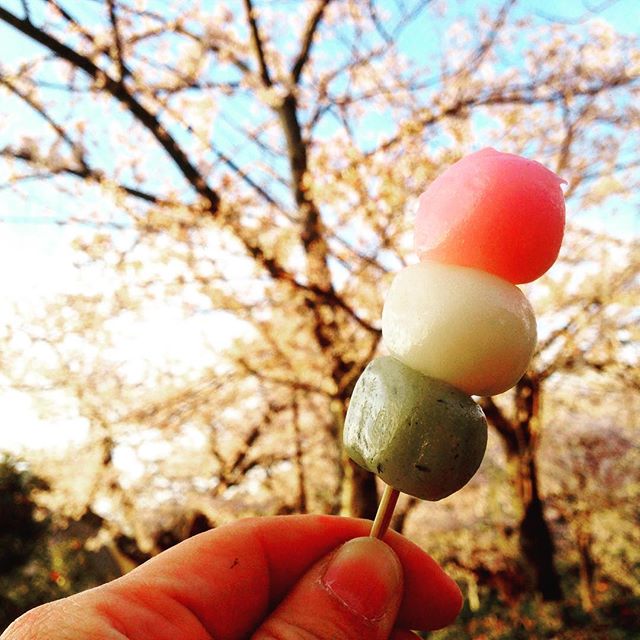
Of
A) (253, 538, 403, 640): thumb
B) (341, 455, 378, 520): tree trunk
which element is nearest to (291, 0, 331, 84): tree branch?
(341, 455, 378, 520): tree trunk

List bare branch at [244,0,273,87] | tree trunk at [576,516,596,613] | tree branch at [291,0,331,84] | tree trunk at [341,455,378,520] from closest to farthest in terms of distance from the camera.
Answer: tree trunk at [341,455,378,520]
bare branch at [244,0,273,87]
tree branch at [291,0,331,84]
tree trunk at [576,516,596,613]

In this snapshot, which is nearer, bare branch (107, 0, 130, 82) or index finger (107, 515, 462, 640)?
index finger (107, 515, 462, 640)

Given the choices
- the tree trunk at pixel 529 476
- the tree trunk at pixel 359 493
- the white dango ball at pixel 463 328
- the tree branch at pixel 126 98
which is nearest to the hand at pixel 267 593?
the white dango ball at pixel 463 328

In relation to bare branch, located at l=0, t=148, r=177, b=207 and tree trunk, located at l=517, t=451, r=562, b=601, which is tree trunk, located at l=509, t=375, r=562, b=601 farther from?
bare branch, located at l=0, t=148, r=177, b=207

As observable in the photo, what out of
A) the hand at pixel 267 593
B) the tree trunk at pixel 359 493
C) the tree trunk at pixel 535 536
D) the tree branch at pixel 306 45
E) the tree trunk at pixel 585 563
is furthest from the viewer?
the tree trunk at pixel 585 563

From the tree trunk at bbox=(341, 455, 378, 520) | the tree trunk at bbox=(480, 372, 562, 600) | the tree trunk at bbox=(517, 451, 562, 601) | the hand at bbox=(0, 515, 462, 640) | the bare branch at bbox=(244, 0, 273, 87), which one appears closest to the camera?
the hand at bbox=(0, 515, 462, 640)

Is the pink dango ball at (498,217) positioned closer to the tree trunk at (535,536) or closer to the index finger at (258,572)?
the index finger at (258,572)

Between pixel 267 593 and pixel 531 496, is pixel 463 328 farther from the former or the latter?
pixel 531 496

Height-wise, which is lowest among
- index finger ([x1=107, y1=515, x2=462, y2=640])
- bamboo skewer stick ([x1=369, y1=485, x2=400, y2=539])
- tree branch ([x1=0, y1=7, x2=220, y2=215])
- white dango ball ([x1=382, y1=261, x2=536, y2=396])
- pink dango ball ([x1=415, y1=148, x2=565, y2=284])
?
index finger ([x1=107, y1=515, x2=462, y2=640])
